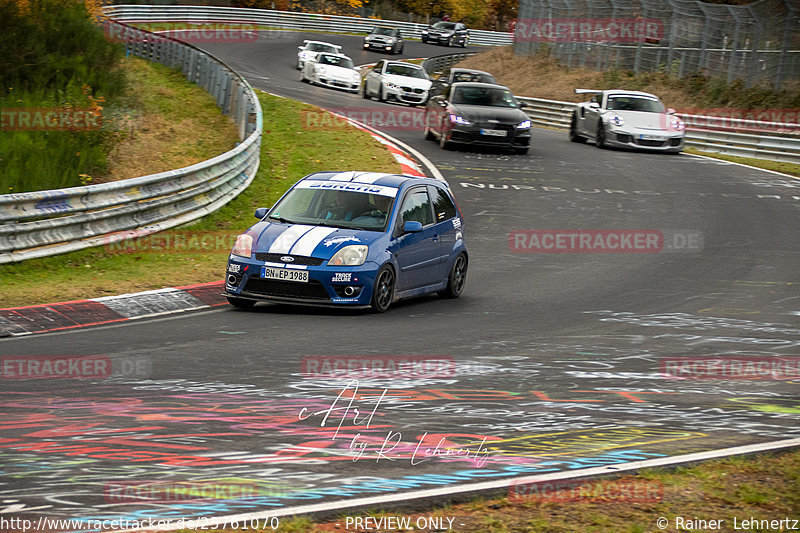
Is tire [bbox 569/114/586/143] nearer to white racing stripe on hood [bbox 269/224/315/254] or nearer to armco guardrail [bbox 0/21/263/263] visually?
armco guardrail [bbox 0/21/263/263]

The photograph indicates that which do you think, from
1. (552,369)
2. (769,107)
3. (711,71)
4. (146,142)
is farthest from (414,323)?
(711,71)

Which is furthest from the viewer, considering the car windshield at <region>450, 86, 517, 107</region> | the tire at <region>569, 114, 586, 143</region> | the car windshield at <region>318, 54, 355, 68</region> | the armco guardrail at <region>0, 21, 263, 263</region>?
the car windshield at <region>318, 54, 355, 68</region>

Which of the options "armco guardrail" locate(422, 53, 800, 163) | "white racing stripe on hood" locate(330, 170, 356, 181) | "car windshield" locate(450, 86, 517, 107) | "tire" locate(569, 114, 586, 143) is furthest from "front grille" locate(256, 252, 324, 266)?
"tire" locate(569, 114, 586, 143)

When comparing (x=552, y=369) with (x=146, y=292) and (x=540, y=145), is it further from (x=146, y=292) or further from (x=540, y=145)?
(x=540, y=145)

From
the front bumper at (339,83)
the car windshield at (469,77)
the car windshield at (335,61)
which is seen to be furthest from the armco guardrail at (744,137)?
the car windshield at (335,61)

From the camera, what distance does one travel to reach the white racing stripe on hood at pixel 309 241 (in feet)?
36.9

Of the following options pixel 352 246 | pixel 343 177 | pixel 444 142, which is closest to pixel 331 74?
pixel 444 142

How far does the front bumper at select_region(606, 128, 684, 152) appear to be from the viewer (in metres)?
29.3

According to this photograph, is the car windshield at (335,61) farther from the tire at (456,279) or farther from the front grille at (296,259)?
the front grille at (296,259)

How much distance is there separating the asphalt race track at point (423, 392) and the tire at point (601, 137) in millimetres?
13684

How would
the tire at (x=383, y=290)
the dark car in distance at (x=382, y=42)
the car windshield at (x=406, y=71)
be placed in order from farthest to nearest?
the dark car in distance at (x=382, y=42), the car windshield at (x=406, y=71), the tire at (x=383, y=290)

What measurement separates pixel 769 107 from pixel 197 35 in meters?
35.9

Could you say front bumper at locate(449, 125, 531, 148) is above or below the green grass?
above

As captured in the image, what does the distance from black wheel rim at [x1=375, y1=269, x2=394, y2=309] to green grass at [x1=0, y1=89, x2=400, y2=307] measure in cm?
275
